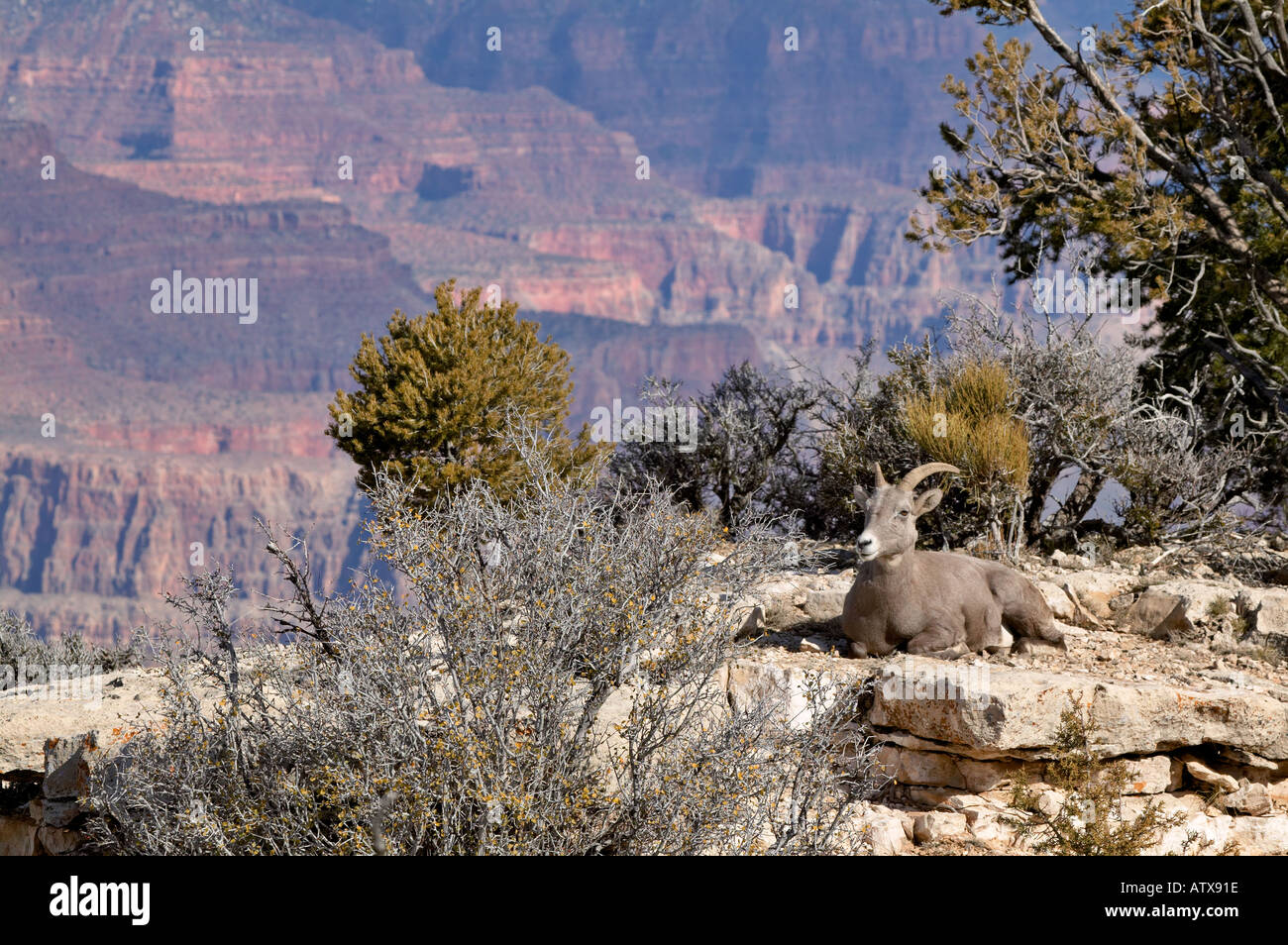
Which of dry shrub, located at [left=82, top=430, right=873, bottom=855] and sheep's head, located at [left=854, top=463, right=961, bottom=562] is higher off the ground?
sheep's head, located at [left=854, top=463, right=961, bottom=562]

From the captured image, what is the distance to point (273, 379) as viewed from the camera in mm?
182375

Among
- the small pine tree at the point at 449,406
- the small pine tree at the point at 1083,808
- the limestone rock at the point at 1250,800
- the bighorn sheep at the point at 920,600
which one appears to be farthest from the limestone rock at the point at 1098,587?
the small pine tree at the point at 449,406

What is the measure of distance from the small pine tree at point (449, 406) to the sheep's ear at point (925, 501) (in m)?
4.03

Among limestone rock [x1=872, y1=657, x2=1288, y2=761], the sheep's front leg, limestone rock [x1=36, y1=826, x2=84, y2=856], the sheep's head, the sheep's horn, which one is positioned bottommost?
limestone rock [x1=36, y1=826, x2=84, y2=856]

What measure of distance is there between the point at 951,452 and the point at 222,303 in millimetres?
192985

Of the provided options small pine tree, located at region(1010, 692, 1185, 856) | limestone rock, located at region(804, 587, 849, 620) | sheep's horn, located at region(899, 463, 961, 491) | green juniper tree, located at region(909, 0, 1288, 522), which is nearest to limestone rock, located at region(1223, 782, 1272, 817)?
small pine tree, located at region(1010, 692, 1185, 856)

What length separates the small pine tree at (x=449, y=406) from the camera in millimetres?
12523

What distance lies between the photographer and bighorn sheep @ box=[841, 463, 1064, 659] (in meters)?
8.78

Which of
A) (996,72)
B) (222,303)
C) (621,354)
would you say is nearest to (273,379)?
(222,303)

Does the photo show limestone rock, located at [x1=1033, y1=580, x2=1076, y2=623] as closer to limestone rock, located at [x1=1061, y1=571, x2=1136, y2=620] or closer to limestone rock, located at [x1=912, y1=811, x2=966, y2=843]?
limestone rock, located at [x1=1061, y1=571, x2=1136, y2=620]

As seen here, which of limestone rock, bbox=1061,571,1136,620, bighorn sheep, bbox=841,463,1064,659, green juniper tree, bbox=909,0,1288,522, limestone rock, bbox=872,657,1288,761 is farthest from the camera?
green juniper tree, bbox=909,0,1288,522

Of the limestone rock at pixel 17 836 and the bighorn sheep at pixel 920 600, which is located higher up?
the bighorn sheep at pixel 920 600

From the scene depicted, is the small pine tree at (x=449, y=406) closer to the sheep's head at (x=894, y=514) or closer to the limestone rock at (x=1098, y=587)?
the sheep's head at (x=894, y=514)
